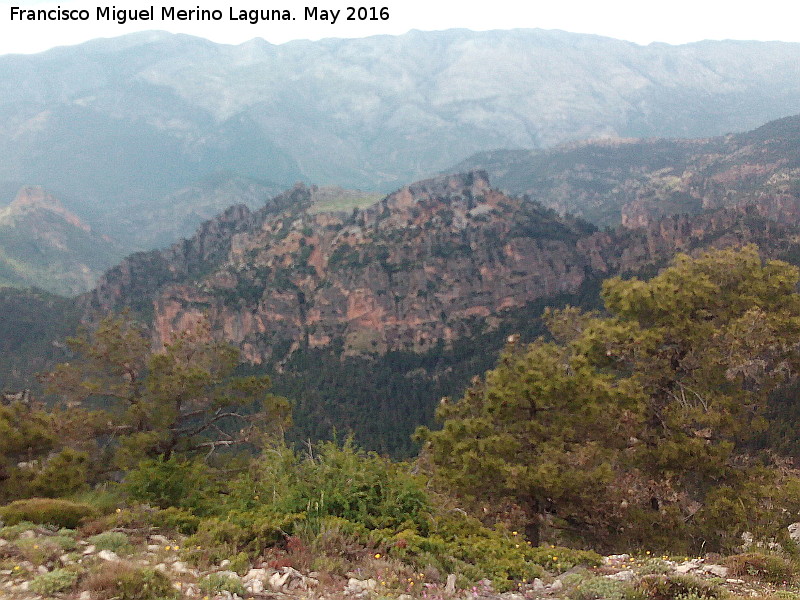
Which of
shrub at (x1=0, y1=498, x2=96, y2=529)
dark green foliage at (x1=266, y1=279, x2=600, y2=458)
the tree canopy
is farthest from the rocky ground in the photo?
dark green foliage at (x1=266, y1=279, x2=600, y2=458)

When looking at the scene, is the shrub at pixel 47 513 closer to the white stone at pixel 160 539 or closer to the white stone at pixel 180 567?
the white stone at pixel 160 539

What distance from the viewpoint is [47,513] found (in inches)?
483

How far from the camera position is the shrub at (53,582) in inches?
346

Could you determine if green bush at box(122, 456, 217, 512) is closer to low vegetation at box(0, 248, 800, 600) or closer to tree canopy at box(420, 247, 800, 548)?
low vegetation at box(0, 248, 800, 600)

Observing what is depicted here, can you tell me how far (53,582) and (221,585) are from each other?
2428 mm

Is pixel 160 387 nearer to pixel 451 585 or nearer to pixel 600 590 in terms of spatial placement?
pixel 451 585

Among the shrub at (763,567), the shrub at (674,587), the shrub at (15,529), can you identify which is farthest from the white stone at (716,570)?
the shrub at (15,529)

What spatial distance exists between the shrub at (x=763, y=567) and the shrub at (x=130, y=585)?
31.6 ft

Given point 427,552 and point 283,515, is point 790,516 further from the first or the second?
point 283,515

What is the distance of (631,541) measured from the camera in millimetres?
18984

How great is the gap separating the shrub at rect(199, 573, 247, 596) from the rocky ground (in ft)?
0.05

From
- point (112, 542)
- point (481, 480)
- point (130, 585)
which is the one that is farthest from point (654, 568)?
point (112, 542)

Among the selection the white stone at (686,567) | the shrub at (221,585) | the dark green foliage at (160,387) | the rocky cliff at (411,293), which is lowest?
the rocky cliff at (411,293)

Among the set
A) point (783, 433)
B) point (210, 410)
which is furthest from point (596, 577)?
point (783, 433)
